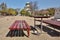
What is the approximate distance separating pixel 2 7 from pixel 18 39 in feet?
277

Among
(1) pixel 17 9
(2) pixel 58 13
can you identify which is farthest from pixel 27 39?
(1) pixel 17 9

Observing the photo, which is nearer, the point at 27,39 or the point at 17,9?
the point at 27,39

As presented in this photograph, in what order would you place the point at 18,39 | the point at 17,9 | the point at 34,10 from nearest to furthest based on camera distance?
the point at 18,39 < the point at 34,10 < the point at 17,9

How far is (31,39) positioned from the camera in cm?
877

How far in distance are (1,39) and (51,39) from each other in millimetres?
2866

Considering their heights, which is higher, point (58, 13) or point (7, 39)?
point (58, 13)

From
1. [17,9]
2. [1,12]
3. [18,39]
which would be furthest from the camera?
[17,9]

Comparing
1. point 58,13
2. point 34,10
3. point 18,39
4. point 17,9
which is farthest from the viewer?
point 17,9

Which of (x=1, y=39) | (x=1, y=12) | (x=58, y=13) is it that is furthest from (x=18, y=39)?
(x=1, y=12)

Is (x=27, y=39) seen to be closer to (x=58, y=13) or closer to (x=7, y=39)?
(x=7, y=39)

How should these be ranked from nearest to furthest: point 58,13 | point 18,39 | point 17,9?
1. point 18,39
2. point 58,13
3. point 17,9

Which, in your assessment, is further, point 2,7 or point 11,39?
point 2,7

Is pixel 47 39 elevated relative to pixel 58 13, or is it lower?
lower

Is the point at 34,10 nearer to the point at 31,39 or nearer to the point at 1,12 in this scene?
the point at 1,12
